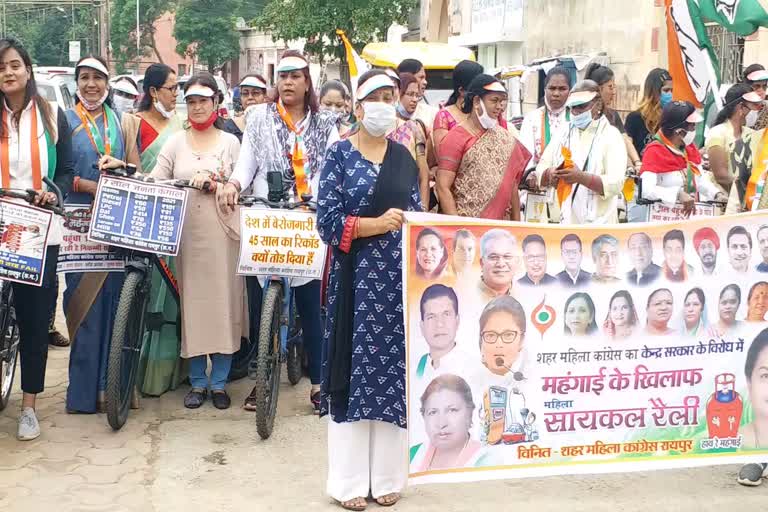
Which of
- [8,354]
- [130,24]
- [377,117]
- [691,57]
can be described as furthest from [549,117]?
[130,24]

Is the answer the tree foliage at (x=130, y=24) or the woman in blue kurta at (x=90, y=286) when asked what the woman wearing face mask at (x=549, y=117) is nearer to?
the woman in blue kurta at (x=90, y=286)

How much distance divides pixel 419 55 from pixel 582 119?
16501 mm

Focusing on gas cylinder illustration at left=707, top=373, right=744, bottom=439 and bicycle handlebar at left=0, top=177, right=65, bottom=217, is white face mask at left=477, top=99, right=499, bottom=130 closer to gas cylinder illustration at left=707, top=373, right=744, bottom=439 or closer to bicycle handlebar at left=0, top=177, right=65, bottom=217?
gas cylinder illustration at left=707, top=373, right=744, bottom=439

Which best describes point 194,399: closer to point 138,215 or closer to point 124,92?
point 138,215

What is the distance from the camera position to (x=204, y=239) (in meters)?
6.43

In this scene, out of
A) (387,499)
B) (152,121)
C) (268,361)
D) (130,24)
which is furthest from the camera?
(130,24)

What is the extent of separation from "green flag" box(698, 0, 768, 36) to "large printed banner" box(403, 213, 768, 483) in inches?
123

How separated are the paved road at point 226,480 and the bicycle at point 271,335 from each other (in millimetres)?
180

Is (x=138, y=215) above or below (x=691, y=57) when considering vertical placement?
below

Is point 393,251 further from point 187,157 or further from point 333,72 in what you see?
point 333,72

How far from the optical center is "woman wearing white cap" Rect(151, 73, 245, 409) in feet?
21.1

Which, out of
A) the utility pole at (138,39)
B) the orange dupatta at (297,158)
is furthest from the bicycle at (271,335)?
the utility pole at (138,39)

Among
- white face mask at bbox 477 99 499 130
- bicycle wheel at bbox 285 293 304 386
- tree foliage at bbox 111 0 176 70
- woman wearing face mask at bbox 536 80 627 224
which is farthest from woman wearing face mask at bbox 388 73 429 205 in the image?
tree foliage at bbox 111 0 176 70

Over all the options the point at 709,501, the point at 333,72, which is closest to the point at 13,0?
the point at 333,72
